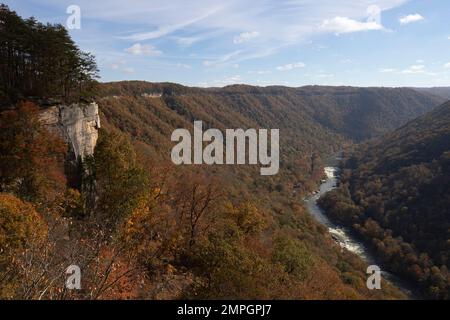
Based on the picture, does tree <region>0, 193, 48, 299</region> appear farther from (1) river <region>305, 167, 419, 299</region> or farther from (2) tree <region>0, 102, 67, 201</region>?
(1) river <region>305, 167, 419, 299</region>

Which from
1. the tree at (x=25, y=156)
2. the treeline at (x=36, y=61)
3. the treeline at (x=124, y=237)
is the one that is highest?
the treeline at (x=36, y=61)

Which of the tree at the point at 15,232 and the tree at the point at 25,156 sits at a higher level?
the tree at the point at 25,156

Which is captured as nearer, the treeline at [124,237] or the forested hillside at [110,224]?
the treeline at [124,237]

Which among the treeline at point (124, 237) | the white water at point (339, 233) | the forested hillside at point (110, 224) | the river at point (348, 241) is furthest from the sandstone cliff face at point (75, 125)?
the white water at point (339, 233)

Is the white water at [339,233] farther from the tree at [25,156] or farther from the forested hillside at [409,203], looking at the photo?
the tree at [25,156]

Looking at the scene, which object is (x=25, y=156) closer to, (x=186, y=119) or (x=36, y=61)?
(x=36, y=61)

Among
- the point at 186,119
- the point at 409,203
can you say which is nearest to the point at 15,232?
the point at 409,203

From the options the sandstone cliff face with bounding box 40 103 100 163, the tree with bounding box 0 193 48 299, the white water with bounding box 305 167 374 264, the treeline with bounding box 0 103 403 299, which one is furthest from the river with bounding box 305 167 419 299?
the tree with bounding box 0 193 48 299
